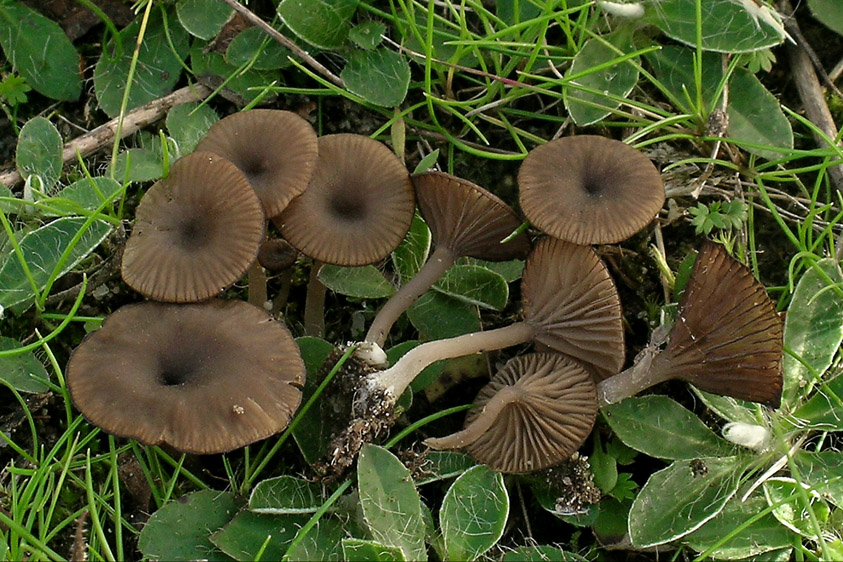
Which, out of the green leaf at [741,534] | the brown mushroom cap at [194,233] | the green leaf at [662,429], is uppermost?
the brown mushroom cap at [194,233]

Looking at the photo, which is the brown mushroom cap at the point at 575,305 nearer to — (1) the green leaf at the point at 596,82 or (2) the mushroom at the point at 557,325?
(2) the mushroom at the point at 557,325

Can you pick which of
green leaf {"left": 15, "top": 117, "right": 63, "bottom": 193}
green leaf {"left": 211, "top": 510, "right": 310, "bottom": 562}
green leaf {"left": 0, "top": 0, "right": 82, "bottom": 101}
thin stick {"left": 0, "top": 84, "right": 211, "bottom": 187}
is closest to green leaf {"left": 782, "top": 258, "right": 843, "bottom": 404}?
green leaf {"left": 211, "top": 510, "right": 310, "bottom": 562}

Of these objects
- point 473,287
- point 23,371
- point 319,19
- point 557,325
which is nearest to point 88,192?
point 23,371

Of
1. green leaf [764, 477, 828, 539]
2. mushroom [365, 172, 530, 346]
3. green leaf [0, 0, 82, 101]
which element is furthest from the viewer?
green leaf [0, 0, 82, 101]

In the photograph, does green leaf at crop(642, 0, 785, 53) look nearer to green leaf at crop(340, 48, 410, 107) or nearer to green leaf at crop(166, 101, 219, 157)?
green leaf at crop(340, 48, 410, 107)

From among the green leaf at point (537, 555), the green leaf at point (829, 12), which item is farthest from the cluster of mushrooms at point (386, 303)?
the green leaf at point (829, 12)

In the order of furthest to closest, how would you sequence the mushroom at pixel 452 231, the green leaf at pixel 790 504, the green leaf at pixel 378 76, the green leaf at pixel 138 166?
the green leaf at pixel 378 76
the green leaf at pixel 138 166
the mushroom at pixel 452 231
the green leaf at pixel 790 504

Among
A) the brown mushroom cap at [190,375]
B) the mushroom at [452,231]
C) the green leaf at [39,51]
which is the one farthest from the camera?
the green leaf at [39,51]
